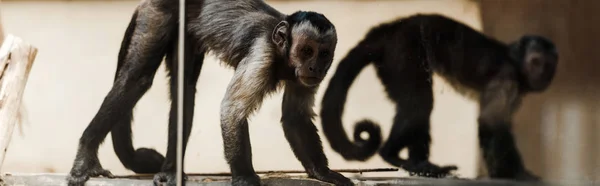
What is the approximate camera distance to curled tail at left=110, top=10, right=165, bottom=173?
264 cm

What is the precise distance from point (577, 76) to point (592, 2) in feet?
0.97

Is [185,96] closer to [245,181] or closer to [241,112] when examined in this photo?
[241,112]

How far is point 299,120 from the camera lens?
253 centimetres

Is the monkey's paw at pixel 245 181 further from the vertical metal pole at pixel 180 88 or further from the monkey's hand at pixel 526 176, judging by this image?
the monkey's hand at pixel 526 176

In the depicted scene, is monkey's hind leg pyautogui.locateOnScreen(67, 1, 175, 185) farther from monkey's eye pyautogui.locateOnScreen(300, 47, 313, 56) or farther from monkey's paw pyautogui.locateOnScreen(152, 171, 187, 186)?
monkey's eye pyautogui.locateOnScreen(300, 47, 313, 56)

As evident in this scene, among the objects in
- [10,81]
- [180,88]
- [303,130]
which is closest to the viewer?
[10,81]

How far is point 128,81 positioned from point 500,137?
59.2 inches

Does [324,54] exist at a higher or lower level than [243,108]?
higher

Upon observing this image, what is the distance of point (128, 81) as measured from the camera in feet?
8.55

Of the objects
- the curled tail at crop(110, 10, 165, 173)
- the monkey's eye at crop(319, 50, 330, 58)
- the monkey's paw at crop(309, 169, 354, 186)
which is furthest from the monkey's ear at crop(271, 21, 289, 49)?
the curled tail at crop(110, 10, 165, 173)

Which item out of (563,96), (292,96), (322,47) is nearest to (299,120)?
(292,96)

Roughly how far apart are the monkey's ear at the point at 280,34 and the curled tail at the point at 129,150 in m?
0.62

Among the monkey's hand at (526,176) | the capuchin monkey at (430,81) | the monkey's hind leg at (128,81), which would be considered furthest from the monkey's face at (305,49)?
the monkey's hand at (526,176)

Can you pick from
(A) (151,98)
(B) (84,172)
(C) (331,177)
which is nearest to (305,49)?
(C) (331,177)
